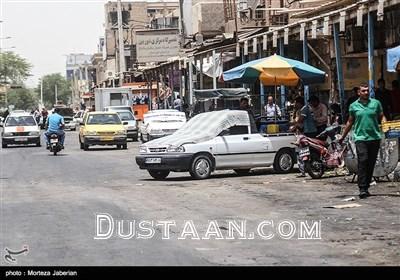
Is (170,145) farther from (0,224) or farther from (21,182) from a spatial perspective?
(0,224)

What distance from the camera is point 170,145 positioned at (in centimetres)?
1847

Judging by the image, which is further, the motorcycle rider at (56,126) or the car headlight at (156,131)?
the car headlight at (156,131)

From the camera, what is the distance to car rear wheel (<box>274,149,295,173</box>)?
1948cm

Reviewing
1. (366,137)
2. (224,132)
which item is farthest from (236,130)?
(366,137)

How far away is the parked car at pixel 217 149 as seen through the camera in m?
18.4

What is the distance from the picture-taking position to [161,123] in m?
35.5

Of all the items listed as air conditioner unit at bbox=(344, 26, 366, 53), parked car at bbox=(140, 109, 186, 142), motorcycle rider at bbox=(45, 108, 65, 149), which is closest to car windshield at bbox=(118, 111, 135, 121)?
parked car at bbox=(140, 109, 186, 142)

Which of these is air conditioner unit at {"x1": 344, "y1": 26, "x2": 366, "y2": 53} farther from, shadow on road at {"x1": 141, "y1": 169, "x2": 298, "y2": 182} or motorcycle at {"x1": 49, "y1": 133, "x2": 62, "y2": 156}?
motorcycle at {"x1": 49, "y1": 133, "x2": 62, "y2": 156}

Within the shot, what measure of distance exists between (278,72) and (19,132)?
2202 cm

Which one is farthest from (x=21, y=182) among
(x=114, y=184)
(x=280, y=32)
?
(x=280, y=32)

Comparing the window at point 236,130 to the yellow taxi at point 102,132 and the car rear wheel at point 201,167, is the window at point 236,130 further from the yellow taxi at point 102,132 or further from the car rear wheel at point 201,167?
the yellow taxi at point 102,132

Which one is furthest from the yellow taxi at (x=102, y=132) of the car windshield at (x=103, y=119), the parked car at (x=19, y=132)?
the parked car at (x=19, y=132)

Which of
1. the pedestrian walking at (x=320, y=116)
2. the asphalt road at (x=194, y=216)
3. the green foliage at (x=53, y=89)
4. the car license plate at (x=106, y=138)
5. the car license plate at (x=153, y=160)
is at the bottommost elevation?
the asphalt road at (x=194, y=216)

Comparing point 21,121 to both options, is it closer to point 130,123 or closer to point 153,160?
point 130,123
